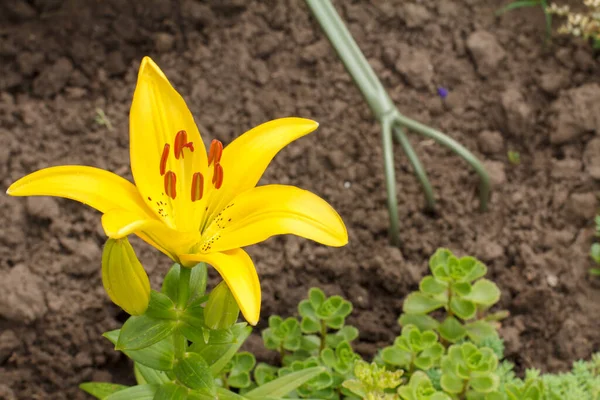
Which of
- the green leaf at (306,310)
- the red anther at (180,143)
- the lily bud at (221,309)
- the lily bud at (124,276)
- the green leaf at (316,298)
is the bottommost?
the green leaf at (306,310)

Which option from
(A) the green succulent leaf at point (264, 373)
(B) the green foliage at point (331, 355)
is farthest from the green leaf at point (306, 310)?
(A) the green succulent leaf at point (264, 373)

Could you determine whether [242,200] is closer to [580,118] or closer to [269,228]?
[269,228]

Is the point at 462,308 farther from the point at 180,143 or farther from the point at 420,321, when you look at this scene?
the point at 180,143

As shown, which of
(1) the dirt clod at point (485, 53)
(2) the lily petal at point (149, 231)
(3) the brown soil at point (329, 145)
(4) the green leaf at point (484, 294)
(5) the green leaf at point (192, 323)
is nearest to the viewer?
(2) the lily petal at point (149, 231)

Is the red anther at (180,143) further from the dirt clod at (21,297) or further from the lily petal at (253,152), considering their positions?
the dirt clod at (21,297)

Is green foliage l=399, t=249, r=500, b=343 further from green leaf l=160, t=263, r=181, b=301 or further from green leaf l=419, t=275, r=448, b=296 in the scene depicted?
green leaf l=160, t=263, r=181, b=301
